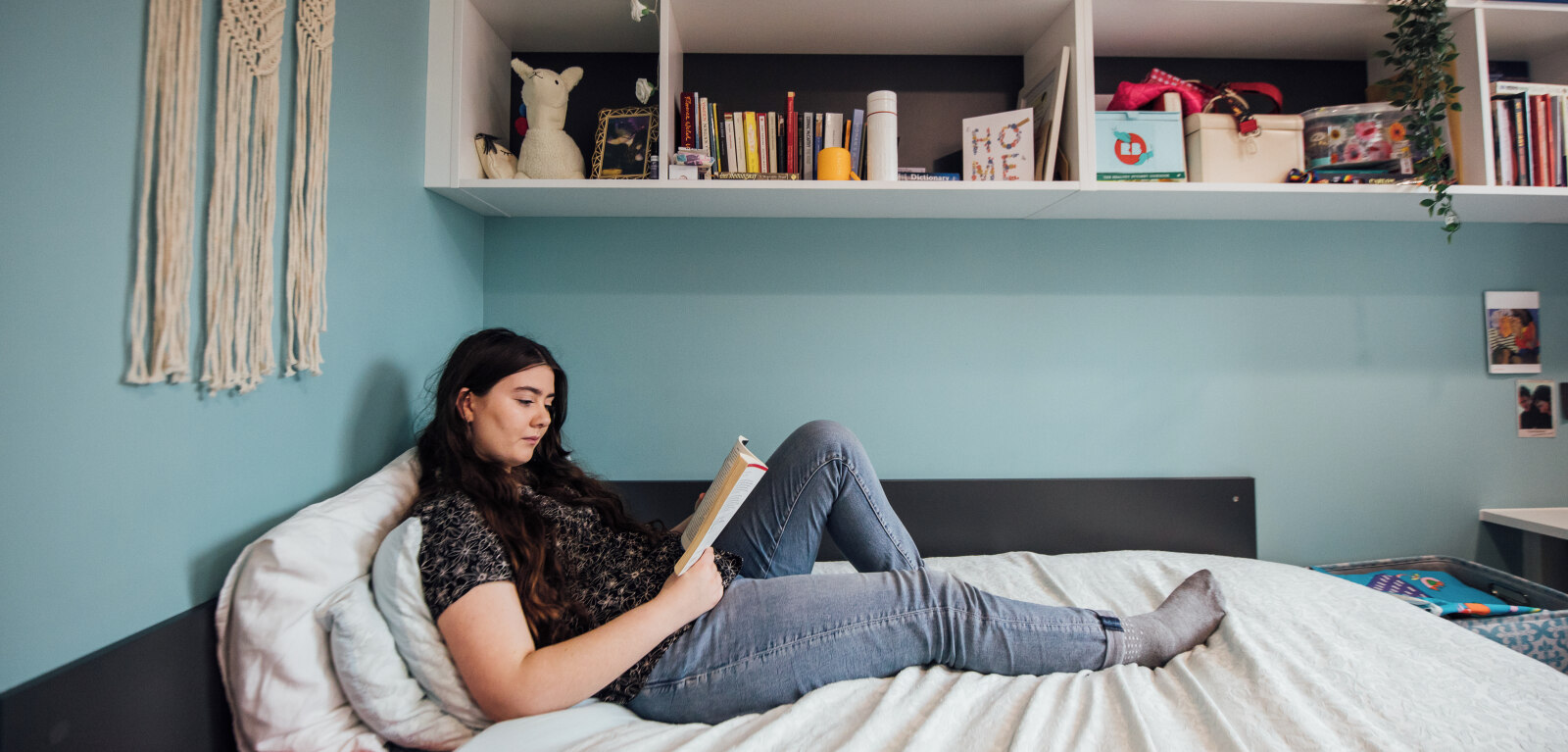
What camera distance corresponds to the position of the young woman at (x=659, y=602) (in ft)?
3.05

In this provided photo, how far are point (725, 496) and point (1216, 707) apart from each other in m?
0.73

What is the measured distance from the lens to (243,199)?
94 centimetres

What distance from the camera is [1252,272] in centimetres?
186

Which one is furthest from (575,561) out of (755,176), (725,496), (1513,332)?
(1513,332)

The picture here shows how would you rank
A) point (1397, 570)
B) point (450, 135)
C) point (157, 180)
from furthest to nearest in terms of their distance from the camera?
point (1397, 570), point (450, 135), point (157, 180)

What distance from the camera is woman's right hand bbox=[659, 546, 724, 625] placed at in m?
1.04

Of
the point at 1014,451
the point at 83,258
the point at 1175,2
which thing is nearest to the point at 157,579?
the point at 83,258

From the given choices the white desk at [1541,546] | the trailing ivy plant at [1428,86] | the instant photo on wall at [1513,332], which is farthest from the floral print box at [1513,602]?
the trailing ivy plant at [1428,86]

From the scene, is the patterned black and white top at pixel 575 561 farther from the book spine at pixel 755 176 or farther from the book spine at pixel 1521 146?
the book spine at pixel 1521 146

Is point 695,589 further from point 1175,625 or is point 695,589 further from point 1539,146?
point 1539,146

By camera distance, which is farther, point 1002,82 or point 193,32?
point 1002,82

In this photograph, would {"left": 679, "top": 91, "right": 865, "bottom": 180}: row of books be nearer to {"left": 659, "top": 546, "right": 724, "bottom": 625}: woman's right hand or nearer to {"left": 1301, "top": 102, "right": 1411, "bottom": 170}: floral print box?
{"left": 659, "top": 546, "right": 724, "bottom": 625}: woman's right hand

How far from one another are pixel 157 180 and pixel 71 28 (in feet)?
0.53

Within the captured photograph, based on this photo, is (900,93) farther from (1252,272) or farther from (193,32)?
(193,32)
